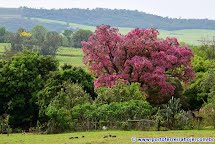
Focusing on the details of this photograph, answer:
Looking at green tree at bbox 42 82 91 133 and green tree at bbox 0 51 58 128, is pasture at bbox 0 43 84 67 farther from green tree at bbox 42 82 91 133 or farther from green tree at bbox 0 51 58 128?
green tree at bbox 42 82 91 133

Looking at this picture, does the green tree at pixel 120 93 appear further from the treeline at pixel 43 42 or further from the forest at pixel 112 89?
the treeline at pixel 43 42

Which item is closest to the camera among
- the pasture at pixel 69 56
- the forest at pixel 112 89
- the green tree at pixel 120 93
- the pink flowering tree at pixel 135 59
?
the forest at pixel 112 89

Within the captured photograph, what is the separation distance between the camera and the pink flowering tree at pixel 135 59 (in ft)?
130

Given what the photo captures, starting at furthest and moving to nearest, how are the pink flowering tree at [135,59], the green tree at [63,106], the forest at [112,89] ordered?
the pink flowering tree at [135,59]
the green tree at [63,106]
the forest at [112,89]

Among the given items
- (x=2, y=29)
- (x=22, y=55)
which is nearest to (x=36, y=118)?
(x=22, y=55)

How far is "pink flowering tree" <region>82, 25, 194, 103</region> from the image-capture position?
130 ft

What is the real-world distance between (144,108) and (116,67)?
25.1ft

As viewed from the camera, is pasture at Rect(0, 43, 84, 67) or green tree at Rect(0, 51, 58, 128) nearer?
green tree at Rect(0, 51, 58, 128)

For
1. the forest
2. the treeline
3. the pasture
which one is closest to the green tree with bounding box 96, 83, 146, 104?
the forest

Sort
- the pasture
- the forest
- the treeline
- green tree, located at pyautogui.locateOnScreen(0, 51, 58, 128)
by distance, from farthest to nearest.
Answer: the treeline → the pasture → green tree, located at pyautogui.locateOnScreen(0, 51, 58, 128) → the forest

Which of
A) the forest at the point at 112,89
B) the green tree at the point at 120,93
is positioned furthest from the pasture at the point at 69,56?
the green tree at the point at 120,93

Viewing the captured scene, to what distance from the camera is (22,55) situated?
156 ft

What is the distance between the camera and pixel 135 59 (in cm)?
3922

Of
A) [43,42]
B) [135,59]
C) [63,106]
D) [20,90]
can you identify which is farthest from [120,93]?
[43,42]
